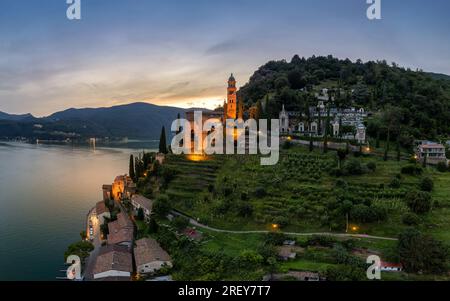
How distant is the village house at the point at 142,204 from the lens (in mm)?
29859

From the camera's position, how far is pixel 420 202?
24516 millimetres

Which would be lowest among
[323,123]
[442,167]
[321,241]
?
[321,241]

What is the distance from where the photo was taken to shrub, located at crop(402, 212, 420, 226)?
923 inches

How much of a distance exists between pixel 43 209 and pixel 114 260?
78.4 ft

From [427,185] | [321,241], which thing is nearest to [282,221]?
[321,241]

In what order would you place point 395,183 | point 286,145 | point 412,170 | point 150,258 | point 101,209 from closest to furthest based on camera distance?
point 150,258, point 395,183, point 412,170, point 101,209, point 286,145

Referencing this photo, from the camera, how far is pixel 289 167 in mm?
34000

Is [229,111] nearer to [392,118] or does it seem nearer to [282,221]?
[392,118]

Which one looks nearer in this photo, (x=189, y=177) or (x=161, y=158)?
(x=189, y=177)

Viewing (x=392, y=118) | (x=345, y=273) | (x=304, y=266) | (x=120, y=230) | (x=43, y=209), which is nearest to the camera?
(x=345, y=273)

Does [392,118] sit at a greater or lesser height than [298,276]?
greater

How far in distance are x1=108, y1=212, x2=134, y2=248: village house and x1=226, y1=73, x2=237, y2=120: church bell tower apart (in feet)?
71.9

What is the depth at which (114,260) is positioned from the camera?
854 inches

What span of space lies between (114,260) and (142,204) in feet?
31.4
